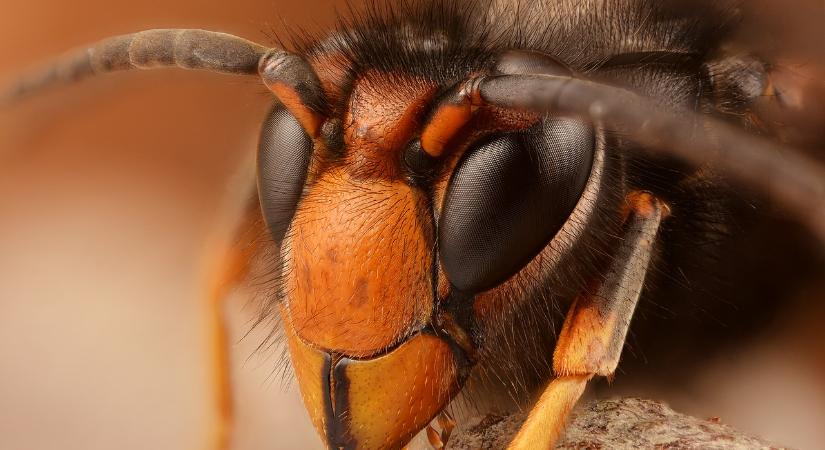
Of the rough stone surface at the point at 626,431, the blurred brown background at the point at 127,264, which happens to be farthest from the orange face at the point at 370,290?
the blurred brown background at the point at 127,264

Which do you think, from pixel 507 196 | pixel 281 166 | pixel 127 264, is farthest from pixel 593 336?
pixel 127 264

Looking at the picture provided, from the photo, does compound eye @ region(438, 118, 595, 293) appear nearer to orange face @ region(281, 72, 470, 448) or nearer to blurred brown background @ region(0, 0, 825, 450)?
orange face @ region(281, 72, 470, 448)

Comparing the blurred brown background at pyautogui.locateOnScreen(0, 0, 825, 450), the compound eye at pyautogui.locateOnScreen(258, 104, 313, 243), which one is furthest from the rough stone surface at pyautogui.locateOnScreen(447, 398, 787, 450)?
the blurred brown background at pyautogui.locateOnScreen(0, 0, 825, 450)

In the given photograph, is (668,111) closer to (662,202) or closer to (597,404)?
(662,202)

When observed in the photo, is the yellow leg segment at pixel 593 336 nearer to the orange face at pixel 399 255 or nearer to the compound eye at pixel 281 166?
the orange face at pixel 399 255

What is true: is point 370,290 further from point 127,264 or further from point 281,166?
point 127,264

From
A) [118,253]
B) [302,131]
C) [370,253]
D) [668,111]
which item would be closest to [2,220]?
[118,253]
